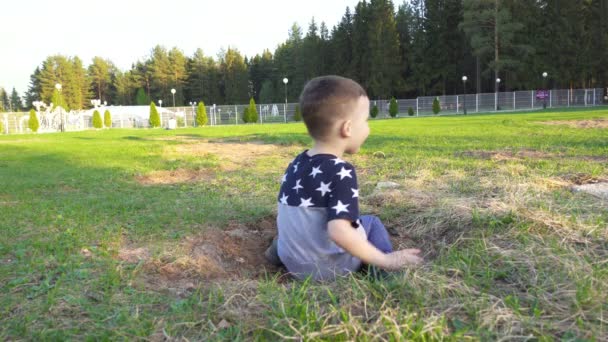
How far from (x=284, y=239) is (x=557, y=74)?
54441 mm

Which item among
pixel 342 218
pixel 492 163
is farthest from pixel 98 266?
pixel 492 163

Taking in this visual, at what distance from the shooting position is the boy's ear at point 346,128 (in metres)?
2.17

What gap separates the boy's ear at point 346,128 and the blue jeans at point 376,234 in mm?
500

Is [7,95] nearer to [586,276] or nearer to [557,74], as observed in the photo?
[557,74]

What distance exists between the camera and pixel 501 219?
2635mm

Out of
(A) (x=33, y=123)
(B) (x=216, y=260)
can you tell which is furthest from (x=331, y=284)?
(A) (x=33, y=123)

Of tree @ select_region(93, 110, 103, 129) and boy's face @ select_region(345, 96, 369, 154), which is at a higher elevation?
tree @ select_region(93, 110, 103, 129)

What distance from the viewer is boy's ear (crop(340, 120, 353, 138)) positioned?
7.13 feet

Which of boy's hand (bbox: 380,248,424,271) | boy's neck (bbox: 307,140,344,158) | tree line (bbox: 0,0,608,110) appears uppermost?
tree line (bbox: 0,0,608,110)

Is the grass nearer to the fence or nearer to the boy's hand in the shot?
the boy's hand

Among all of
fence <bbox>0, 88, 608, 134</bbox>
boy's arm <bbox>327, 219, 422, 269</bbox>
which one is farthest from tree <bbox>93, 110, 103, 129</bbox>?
boy's arm <bbox>327, 219, 422, 269</bbox>

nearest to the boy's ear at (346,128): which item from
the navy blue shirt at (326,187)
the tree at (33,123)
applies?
the navy blue shirt at (326,187)

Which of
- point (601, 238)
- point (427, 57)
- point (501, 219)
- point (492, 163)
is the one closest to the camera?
point (601, 238)

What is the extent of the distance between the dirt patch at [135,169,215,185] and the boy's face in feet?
12.8
